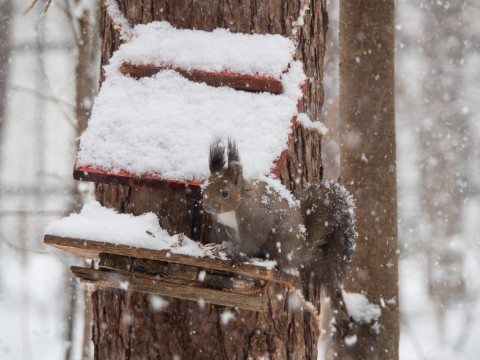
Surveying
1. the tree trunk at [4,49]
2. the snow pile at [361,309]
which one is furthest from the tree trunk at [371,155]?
the tree trunk at [4,49]

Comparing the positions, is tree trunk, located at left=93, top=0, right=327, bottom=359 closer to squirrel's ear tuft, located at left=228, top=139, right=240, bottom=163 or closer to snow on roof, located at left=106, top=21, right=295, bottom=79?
snow on roof, located at left=106, top=21, right=295, bottom=79

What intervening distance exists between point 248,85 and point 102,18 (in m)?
0.91

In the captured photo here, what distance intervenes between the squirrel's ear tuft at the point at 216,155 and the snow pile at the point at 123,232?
0.27 metres

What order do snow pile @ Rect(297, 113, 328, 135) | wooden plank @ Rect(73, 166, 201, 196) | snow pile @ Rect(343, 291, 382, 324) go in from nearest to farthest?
1. wooden plank @ Rect(73, 166, 201, 196)
2. snow pile @ Rect(297, 113, 328, 135)
3. snow pile @ Rect(343, 291, 382, 324)

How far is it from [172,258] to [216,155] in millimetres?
377

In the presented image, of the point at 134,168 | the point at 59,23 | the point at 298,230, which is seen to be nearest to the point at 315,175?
the point at 298,230

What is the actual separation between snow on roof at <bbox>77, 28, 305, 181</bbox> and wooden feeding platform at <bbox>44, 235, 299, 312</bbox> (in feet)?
0.99

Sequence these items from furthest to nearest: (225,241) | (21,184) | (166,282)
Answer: (21,184)
(225,241)
(166,282)

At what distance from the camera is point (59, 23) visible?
5820 millimetres

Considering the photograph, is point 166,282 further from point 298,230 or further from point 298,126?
point 298,126

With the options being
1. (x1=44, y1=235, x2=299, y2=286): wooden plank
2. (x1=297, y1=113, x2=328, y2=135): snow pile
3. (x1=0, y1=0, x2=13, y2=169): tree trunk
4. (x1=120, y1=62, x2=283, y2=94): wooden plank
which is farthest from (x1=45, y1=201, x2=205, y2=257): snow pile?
(x1=0, y1=0, x2=13, y2=169): tree trunk

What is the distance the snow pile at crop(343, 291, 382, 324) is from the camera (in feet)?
9.07

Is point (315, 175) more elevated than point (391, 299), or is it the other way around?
point (315, 175)

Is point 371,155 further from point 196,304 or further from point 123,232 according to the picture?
point 123,232
